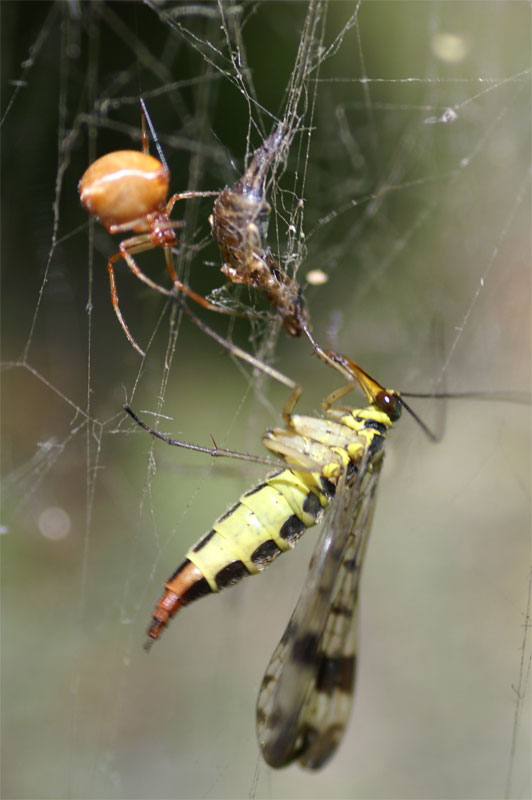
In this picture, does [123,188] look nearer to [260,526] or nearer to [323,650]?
[260,526]

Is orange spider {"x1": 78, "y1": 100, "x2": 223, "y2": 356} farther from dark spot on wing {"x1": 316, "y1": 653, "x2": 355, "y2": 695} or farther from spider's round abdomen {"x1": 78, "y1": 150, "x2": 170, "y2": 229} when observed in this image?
dark spot on wing {"x1": 316, "y1": 653, "x2": 355, "y2": 695}

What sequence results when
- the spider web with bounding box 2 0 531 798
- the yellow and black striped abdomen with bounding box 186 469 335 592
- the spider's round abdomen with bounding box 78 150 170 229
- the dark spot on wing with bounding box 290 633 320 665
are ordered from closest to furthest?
the spider's round abdomen with bounding box 78 150 170 229 → the dark spot on wing with bounding box 290 633 320 665 → the yellow and black striped abdomen with bounding box 186 469 335 592 → the spider web with bounding box 2 0 531 798

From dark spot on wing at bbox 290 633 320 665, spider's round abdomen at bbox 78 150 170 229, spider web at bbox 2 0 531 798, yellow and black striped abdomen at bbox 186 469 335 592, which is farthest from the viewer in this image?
spider web at bbox 2 0 531 798

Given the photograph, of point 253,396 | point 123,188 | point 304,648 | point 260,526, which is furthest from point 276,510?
point 253,396

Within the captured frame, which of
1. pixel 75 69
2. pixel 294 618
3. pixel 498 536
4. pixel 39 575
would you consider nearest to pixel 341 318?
pixel 498 536

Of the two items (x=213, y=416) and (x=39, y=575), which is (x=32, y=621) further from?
(x=213, y=416)

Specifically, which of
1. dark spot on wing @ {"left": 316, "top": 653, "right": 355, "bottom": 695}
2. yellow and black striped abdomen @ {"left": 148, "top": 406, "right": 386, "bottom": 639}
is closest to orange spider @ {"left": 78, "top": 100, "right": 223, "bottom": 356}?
yellow and black striped abdomen @ {"left": 148, "top": 406, "right": 386, "bottom": 639}
